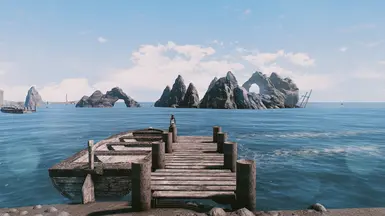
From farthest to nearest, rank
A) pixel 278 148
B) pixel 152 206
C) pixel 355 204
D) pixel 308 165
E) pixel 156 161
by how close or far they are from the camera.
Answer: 1. pixel 278 148
2. pixel 308 165
3. pixel 355 204
4. pixel 156 161
5. pixel 152 206

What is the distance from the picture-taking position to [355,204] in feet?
51.3

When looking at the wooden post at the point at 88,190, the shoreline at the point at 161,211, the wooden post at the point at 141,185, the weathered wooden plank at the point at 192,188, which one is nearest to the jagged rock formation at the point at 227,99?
the wooden post at the point at 88,190

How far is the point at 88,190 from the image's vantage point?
1071 centimetres

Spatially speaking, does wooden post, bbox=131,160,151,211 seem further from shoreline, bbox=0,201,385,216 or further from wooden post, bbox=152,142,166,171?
wooden post, bbox=152,142,166,171

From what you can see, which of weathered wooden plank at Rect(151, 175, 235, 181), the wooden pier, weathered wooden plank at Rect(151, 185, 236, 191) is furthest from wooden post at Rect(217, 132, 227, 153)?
weathered wooden plank at Rect(151, 185, 236, 191)

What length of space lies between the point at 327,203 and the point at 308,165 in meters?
9.62

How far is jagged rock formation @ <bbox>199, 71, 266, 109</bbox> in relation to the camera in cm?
17900

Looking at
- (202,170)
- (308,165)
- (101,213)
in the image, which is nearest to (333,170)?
(308,165)

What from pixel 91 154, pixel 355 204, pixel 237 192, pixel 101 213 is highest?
pixel 91 154

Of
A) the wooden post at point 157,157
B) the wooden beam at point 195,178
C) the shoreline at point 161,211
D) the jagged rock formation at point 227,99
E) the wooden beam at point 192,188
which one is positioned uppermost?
the jagged rock formation at point 227,99

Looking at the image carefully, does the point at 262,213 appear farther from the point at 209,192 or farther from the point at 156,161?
the point at 156,161

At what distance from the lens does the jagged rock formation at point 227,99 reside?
17900 centimetres

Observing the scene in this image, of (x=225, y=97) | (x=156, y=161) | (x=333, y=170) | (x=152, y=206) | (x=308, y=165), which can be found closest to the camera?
(x=152, y=206)

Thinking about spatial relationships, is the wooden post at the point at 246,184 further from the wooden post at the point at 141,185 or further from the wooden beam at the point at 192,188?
the wooden post at the point at 141,185
